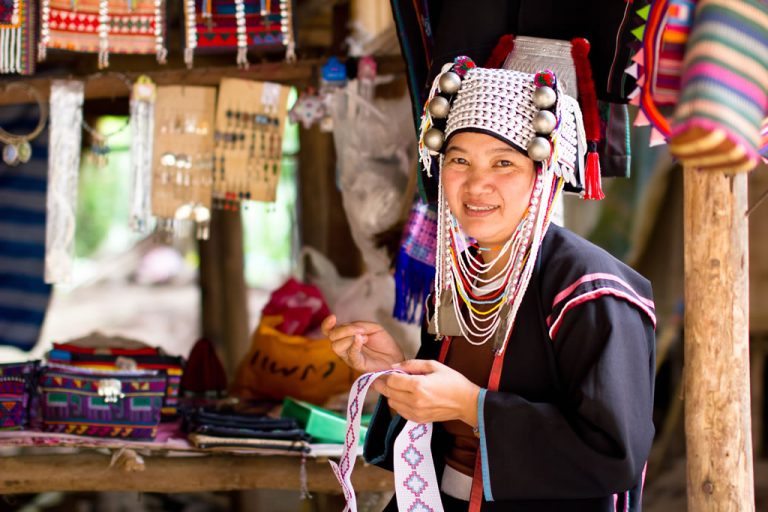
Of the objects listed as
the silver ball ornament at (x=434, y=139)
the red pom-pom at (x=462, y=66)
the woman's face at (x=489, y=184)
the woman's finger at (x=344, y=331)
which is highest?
the red pom-pom at (x=462, y=66)

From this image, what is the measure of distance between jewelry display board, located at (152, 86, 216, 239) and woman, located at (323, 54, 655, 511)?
2349 millimetres

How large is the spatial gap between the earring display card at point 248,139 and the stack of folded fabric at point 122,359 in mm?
826

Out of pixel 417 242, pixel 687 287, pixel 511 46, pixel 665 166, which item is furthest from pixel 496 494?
pixel 665 166

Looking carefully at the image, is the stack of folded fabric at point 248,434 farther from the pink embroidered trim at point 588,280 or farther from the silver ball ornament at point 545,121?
the silver ball ornament at point 545,121

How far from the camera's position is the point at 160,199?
187 inches

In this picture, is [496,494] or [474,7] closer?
[496,494]

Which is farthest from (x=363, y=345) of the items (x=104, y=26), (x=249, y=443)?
(x=104, y=26)

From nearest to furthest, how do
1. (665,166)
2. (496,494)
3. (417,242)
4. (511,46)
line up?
(496,494) < (511,46) < (417,242) < (665,166)

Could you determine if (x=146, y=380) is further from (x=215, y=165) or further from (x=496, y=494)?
Result: (x=496, y=494)

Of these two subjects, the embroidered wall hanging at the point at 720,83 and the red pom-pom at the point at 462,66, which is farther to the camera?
the red pom-pom at the point at 462,66

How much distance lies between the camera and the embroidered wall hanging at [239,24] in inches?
179

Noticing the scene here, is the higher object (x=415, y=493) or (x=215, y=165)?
(x=215, y=165)

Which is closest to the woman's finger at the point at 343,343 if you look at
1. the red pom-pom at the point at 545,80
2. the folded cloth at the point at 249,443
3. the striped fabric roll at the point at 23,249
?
the red pom-pom at the point at 545,80

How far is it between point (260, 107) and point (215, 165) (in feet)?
1.18
